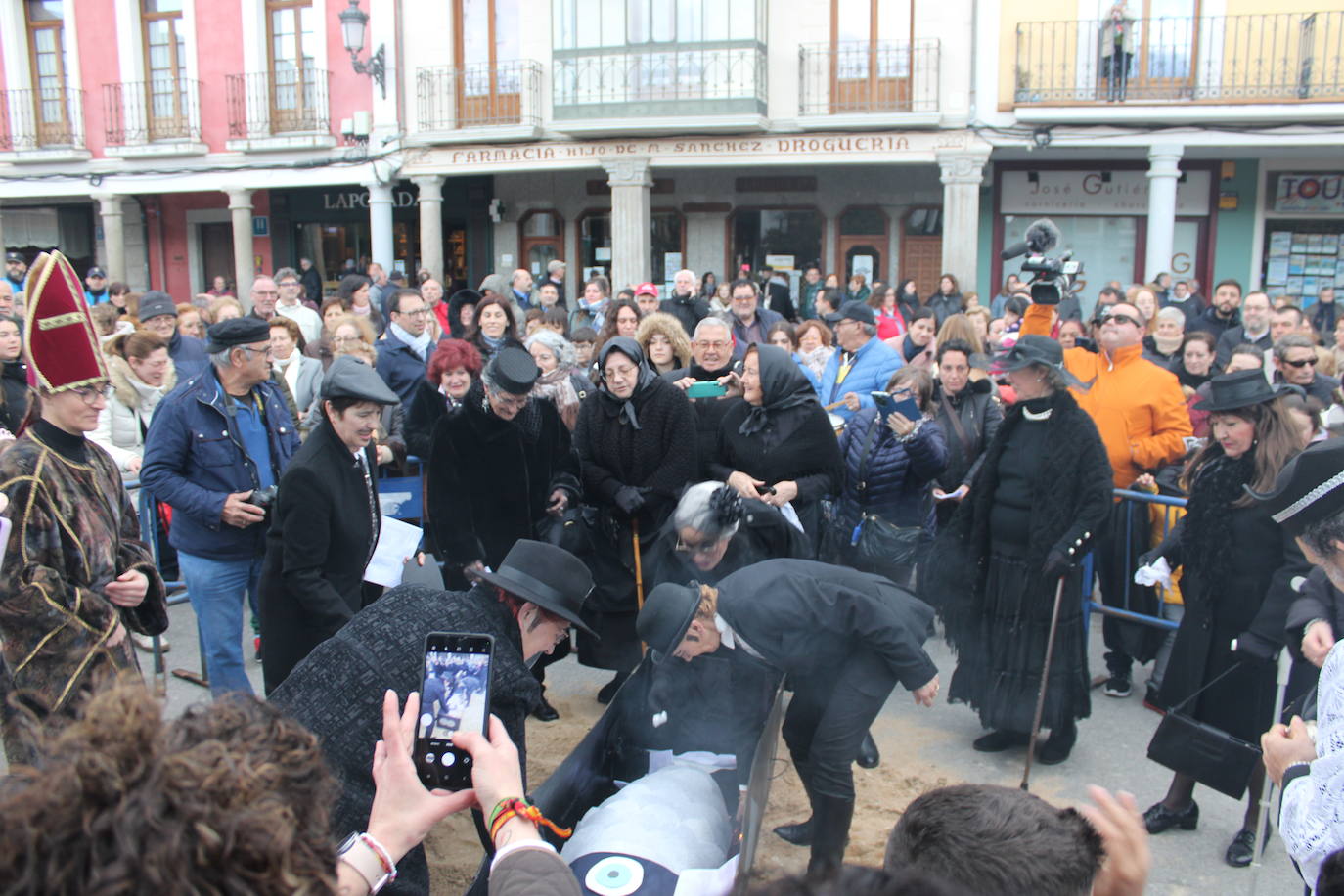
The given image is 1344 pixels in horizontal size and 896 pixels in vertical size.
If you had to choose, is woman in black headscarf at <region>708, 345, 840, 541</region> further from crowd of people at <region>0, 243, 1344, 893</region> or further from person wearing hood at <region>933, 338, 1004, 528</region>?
person wearing hood at <region>933, 338, 1004, 528</region>

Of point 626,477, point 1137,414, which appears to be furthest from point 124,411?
point 1137,414

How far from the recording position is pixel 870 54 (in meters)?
16.4

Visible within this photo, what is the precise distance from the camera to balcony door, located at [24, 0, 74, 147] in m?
20.6

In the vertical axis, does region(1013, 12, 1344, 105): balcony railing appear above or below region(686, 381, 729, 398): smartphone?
above

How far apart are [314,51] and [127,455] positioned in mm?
15146

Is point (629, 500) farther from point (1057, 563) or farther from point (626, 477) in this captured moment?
point (1057, 563)

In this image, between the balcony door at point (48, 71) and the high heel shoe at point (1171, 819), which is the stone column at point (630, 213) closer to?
the balcony door at point (48, 71)

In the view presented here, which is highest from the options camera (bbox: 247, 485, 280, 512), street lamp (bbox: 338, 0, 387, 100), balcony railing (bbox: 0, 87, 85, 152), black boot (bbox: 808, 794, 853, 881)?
Answer: street lamp (bbox: 338, 0, 387, 100)

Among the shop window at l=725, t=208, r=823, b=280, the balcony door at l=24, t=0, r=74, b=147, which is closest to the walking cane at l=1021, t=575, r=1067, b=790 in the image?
the shop window at l=725, t=208, r=823, b=280

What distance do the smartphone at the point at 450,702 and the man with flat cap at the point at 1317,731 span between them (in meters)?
1.62

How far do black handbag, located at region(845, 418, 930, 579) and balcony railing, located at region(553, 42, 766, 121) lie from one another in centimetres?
1189

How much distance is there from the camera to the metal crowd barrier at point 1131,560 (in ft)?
18.3

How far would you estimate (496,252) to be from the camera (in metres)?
20.1

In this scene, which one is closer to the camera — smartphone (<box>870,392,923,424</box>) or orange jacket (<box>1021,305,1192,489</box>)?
smartphone (<box>870,392,923,424</box>)
